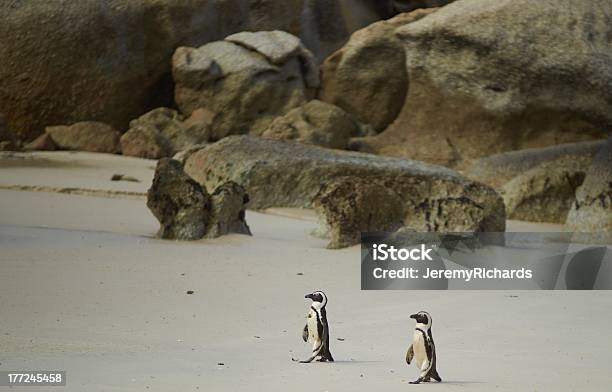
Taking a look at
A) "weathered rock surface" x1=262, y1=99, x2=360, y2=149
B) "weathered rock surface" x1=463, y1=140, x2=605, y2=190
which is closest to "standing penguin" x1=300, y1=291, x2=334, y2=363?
"weathered rock surface" x1=463, y1=140, x2=605, y2=190

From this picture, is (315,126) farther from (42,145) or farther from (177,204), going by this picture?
(177,204)

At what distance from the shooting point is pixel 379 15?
23484 mm

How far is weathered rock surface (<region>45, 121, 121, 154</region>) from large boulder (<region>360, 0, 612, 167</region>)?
3.54m

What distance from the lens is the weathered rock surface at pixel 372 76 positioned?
19500 mm

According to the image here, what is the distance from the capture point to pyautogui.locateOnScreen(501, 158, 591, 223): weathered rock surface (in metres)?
13.2

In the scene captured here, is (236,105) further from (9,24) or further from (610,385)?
(610,385)

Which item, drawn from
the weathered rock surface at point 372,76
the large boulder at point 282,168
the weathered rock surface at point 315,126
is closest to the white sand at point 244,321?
the large boulder at point 282,168

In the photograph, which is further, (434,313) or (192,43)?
(192,43)

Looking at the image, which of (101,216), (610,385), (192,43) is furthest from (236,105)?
(610,385)

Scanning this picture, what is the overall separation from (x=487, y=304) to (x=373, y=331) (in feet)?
3.42

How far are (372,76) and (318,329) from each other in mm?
15110

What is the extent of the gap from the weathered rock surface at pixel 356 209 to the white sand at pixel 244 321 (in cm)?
22

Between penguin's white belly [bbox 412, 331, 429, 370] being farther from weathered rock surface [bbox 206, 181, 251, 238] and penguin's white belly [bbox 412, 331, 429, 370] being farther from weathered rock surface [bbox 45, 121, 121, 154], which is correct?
weathered rock surface [bbox 45, 121, 121, 154]

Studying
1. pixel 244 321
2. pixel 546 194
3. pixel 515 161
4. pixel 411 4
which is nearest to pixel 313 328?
pixel 244 321
